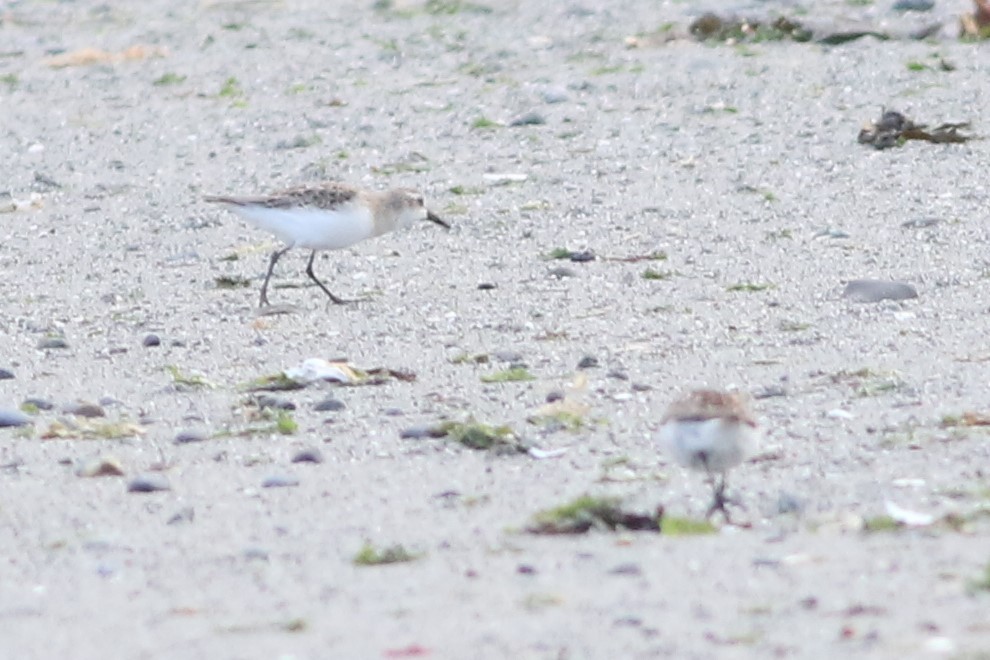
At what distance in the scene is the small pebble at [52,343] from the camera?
25.8 feet

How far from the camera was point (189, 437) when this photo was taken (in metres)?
6.29

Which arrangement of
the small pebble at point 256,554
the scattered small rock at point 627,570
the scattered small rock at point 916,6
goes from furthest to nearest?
the scattered small rock at point 916,6 → the small pebble at point 256,554 → the scattered small rock at point 627,570

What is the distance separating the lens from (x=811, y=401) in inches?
250

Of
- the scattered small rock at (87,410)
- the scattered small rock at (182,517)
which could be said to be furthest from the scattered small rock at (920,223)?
the scattered small rock at (182,517)

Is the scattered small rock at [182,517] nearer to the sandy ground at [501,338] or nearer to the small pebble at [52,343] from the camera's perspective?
the sandy ground at [501,338]

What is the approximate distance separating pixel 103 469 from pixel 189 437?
456 mm

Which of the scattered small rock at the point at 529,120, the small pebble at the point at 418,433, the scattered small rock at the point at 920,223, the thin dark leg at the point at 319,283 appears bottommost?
the scattered small rock at the point at 529,120

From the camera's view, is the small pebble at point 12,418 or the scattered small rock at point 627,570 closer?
the scattered small rock at point 627,570

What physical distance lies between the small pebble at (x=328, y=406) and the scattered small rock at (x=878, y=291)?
2.24 metres

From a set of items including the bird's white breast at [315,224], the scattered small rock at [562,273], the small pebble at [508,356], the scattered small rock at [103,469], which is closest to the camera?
the scattered small rock at [103,469]

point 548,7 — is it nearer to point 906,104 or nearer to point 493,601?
point 906,104

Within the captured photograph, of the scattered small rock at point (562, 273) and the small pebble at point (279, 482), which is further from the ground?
the small pebble at point (279, 482)

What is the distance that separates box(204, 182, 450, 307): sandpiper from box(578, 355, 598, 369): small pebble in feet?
6.04

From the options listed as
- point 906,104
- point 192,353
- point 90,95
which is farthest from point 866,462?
point 90,95
